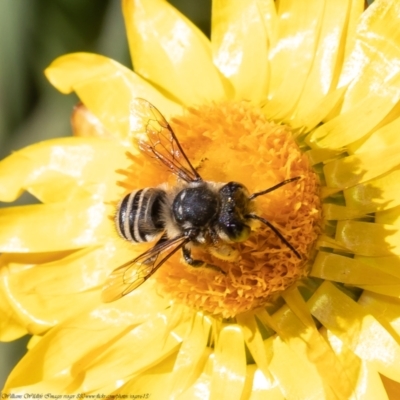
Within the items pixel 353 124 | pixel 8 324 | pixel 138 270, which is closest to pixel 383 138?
pixel 353 124

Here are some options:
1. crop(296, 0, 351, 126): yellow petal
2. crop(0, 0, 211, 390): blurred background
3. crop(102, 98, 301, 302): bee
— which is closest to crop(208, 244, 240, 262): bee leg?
crop(102, 98, 301, 302): bee

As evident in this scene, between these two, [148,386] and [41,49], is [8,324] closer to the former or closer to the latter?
[148,386]

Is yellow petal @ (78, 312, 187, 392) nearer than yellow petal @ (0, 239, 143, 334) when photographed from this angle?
Yes

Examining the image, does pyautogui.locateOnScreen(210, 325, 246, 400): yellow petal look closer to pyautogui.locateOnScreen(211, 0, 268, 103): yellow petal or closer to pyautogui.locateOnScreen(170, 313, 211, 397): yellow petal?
pyautogui.locateOnScreen(170, 313, 211, 397): yellow petal

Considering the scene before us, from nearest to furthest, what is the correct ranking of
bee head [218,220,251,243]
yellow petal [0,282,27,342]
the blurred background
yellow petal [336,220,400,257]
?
bee head [218,220,251,243], yellow petal [336,220,400,257], yellow petal [0,282,27,342], the blurred background

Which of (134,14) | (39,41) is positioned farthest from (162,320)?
(39,41)

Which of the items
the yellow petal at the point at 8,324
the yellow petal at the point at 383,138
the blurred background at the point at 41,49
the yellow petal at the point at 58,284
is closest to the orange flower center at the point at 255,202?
the yellow petal at the point at 383,138

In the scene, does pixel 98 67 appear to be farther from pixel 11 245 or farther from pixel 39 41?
pixel 39 41

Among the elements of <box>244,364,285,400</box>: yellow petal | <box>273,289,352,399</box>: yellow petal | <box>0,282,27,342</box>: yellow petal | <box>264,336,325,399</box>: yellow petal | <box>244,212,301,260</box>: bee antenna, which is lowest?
<box>0,282,27,342</box>: yellow petal
